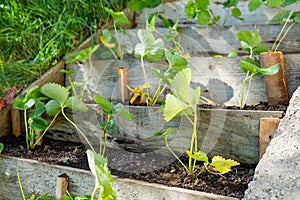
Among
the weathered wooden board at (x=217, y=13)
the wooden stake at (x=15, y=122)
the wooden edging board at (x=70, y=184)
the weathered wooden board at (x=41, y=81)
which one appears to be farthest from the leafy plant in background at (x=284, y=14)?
the wooden stake at (x=15, y=122)

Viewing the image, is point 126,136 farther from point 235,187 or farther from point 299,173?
point 299,173

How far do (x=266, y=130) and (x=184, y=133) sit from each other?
0.28m

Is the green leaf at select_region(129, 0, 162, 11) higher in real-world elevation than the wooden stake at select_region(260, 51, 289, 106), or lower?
higher

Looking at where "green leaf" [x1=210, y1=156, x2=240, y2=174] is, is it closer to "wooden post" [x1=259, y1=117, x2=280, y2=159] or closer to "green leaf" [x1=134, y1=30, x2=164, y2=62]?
"wooden post" [x1=259, y1=117, x2=280, y2=159]

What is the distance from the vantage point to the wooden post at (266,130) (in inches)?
41.4

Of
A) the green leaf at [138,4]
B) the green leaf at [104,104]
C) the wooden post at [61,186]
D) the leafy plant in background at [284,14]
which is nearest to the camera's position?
the green leaf at [104,104]

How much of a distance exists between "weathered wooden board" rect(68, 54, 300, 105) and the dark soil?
0.27 meters

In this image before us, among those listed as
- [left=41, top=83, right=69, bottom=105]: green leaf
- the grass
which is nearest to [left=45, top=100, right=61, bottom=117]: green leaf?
[left=41, top=83, right=69, bottom=105]: green leaf

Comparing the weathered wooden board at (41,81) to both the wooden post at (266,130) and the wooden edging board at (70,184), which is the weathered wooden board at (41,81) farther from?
the wooden post at (266,130)

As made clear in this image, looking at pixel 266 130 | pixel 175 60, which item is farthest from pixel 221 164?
pixel 175 60

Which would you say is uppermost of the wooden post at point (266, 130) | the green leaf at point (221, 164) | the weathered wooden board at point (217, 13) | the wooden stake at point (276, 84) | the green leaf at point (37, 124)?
the weathered wooden board at point (217, 13)

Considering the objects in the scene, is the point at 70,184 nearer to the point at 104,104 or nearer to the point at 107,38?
the point at 104,104

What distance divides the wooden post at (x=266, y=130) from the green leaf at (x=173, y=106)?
8.2 inches

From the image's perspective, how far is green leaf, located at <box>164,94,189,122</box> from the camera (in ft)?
3.30
